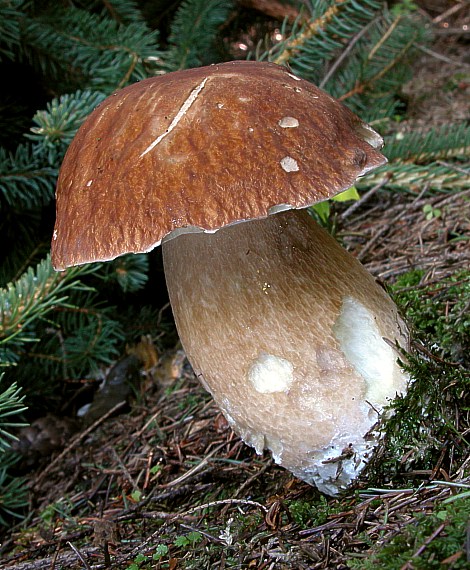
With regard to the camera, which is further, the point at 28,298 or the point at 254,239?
the point at 28,298

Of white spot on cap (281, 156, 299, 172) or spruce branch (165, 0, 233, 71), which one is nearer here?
white spot on cap (281, 156, 299, 172)

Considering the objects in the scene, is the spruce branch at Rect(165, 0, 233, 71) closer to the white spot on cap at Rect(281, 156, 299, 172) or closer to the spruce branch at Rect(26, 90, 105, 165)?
the spruce branch at Rect(26, 90, 105, 165)

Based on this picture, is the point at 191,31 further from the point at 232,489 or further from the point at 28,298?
the point at 232,489

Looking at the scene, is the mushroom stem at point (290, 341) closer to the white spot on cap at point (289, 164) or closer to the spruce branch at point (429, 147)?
the white spot on cap at point (289, 164)

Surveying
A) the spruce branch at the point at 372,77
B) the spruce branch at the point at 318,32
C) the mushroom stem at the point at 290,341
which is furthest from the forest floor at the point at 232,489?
the spruce branch at the point at 318,32

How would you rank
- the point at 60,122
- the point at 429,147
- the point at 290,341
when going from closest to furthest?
the point at 290,341
the point at 60,122
the point at 429,147

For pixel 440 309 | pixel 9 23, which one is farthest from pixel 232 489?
pixel 9 23

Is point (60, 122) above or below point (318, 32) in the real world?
below

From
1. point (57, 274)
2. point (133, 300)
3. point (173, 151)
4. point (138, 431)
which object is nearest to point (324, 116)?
point (173, 151)

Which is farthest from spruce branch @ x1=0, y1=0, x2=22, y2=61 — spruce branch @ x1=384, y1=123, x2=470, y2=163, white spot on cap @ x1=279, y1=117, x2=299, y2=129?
spruce branch @ x1=384, y1=123, x2=470, y2=163
